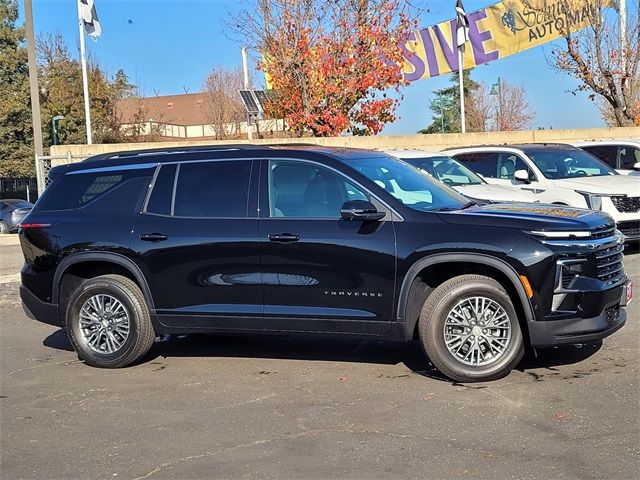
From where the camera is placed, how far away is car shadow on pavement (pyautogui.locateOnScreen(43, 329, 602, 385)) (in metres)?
6.27

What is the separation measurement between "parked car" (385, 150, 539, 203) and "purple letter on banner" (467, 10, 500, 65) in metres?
13.6

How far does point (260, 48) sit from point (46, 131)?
2318 centimetres

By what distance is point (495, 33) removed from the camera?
24.2m

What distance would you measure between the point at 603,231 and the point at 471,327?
1.23 metres

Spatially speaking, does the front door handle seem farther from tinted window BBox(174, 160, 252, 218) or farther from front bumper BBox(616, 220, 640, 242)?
front bumper BBox(616, 220, 640, 242)

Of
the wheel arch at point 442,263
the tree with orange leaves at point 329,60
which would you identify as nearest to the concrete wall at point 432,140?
the tree with orange leaves at point 329,60

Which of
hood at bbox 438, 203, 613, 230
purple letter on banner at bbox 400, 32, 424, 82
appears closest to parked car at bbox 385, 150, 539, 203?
hood at bbox 438, 203, 613, 230

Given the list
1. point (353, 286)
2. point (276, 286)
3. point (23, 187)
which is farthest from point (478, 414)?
point (23, 187)

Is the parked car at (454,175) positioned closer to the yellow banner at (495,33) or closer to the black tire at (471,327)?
the black tire at (471,327)

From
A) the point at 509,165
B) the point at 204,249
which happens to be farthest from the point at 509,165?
the point at 204,249

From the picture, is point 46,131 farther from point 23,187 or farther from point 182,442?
point 182,442

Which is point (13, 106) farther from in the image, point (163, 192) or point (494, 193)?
point (163, 192)

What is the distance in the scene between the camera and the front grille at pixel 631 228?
11406 millimetres

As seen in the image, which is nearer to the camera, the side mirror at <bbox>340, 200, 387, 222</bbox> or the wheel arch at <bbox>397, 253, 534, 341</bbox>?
the wheel arch at <bbox>397, 253, 534, 341</bbox>
